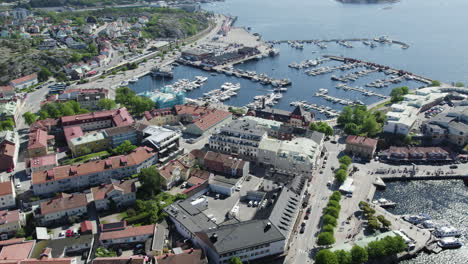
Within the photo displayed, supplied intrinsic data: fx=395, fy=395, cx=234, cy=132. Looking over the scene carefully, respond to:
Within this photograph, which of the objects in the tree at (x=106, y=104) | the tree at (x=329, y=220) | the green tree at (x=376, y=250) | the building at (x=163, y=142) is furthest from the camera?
the tree at (x=106, y=104)

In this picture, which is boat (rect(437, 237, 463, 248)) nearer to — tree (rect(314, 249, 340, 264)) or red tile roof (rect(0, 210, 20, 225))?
tree (rect(314, 249, 340, 264))

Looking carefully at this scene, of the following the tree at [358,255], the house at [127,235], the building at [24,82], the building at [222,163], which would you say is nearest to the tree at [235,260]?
the house at [127,235]

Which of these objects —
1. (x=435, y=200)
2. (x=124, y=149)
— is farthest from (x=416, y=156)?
(x=124, y=149)

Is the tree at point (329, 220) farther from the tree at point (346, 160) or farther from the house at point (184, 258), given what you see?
the house at point (184, 258)

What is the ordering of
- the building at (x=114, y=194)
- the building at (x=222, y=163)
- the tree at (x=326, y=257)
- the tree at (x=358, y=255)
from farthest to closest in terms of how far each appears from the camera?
the building at (x=222, y=163)
the building at (x=114, y=194)
the tree at (x=358, y=255)
the tree at (x=326, y=257)

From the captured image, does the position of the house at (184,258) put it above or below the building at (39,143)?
above

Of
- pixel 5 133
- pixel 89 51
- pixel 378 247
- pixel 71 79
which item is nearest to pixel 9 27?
pixel 89 51
